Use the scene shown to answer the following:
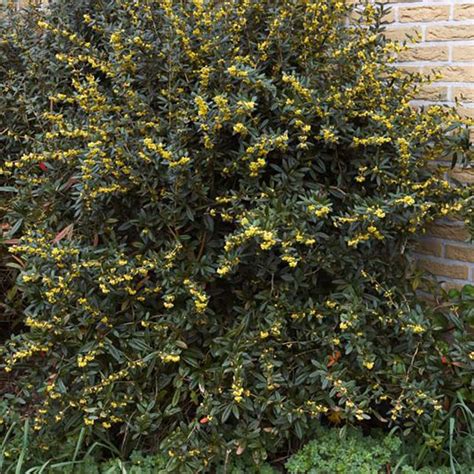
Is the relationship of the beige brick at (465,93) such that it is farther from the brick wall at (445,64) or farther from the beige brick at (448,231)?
the beige brick at (448,231)

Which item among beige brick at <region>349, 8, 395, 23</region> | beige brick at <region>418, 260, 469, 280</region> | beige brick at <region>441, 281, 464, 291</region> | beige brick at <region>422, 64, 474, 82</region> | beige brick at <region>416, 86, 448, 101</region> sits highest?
beige brick at <region>349, 8, 395, 23</region>

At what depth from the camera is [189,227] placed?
2916 mm

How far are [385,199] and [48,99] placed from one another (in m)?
1.89

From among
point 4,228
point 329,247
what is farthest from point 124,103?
point 329,247

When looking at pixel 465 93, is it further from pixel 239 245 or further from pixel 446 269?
pixel 239 245

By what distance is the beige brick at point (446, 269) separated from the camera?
3.16 meters

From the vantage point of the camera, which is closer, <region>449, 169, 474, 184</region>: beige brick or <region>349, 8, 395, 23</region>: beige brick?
<region>449, 169, 474, 184</region>: beige brick

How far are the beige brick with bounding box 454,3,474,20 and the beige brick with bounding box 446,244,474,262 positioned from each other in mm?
1031

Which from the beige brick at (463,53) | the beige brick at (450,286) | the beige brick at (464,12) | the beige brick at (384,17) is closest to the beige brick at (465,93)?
the beige brick at (463,53)

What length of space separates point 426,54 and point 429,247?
909mm

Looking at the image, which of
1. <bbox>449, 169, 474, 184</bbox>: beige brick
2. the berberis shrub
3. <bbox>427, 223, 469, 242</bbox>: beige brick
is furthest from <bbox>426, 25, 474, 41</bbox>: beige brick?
<bbox>427, 223, 469, 242</bbox>: beige brick

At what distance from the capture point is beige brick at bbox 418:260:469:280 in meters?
3.16

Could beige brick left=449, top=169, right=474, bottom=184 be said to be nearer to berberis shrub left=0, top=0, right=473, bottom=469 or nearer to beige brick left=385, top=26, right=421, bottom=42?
berberis shrub left=0, top=0, right=473, bottom=469

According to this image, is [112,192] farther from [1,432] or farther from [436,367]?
[436,367]
